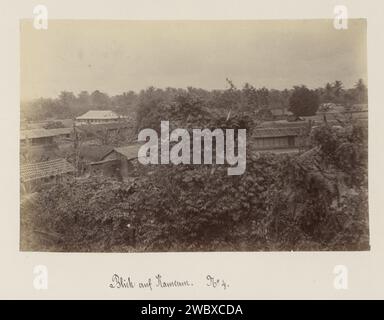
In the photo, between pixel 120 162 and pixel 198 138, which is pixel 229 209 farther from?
pixel 120 162

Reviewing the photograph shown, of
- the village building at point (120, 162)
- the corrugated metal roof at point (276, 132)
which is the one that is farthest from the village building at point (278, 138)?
the village building at point (120, 162)

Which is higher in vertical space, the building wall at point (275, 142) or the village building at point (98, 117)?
the village building at point (98, 117)

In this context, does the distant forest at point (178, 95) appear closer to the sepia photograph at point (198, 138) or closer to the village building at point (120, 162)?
the sepia photograph at point (198, 138)

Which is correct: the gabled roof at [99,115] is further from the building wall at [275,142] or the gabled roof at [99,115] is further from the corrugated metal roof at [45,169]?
the building wall at [275,142]
